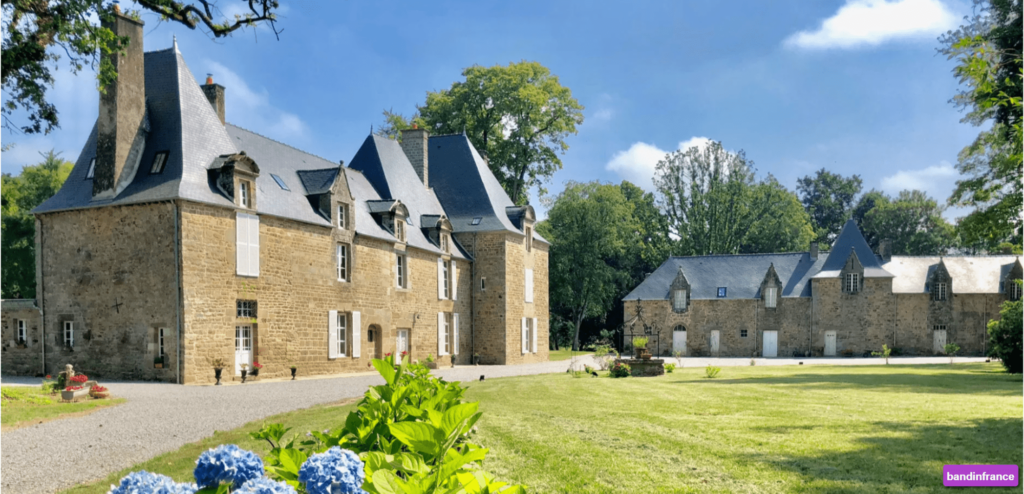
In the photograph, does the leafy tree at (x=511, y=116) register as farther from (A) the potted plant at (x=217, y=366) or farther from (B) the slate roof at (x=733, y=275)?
(A) the potted plant at (x=217, y=366)

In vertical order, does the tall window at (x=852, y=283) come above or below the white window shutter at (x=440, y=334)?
Result: above

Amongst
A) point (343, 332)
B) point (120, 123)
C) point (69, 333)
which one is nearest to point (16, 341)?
point (69, 333)

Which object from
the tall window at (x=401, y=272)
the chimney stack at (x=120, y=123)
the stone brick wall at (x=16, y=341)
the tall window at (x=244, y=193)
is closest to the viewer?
the chimney stack at (x=120, y=123)

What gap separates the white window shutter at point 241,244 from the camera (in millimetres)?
19078

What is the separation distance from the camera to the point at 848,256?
41.2 metres

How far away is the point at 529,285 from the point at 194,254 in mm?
17165

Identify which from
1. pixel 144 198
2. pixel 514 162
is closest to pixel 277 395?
pixel 144 198

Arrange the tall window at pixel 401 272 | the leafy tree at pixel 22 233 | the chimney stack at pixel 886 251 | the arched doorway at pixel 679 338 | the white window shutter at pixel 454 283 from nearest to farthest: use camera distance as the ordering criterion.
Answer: the tall window at pixel 401 272 < the white window shutter at pixel 454 283 < the leafy tree at pixel 22 233 < the arched doorway at pixel 679 338 < the chimney stack at pixel 886 251

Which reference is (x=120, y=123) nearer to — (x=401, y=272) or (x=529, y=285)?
(x=401, y=272)

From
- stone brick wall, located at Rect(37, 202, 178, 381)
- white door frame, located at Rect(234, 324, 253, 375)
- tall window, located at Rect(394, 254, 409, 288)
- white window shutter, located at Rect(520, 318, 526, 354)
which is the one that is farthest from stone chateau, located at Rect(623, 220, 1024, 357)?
stone brick wall, located at Rect(37, 202, 178, 381)

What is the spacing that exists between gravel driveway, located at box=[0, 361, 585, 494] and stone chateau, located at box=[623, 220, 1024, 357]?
27.0m

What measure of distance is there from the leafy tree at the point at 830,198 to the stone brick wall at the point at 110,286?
59261 millimetres

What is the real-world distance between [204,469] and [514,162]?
37.5m

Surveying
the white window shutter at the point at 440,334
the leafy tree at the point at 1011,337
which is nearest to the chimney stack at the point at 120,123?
the white window shutter at the point at 440,334
